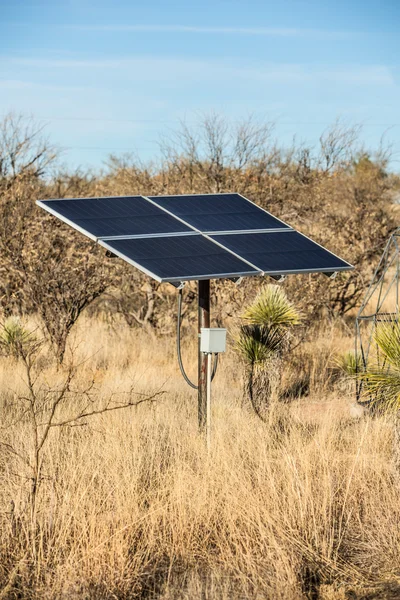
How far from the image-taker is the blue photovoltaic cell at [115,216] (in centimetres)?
691

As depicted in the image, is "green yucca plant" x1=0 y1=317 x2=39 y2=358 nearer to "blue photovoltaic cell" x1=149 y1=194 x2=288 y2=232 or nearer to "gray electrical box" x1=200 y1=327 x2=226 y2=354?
"blue photovoltaic cell" x1=149 y1=194 x2=288 y2=232

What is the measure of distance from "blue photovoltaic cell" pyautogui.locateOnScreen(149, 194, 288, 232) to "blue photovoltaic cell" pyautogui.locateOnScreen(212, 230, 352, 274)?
8.4 inches

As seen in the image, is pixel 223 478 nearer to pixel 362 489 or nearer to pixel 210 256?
pixel 362 489

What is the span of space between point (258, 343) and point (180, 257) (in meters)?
2.79

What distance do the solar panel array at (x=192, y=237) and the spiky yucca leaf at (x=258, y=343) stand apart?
1.49 meters

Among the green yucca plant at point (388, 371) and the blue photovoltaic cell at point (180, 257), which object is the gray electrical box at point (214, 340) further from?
the green yucca plant at point (388, 371)

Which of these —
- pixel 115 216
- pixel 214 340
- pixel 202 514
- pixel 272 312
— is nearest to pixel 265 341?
pixel 272 312

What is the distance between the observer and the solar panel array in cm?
649

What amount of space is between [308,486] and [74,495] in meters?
1.60

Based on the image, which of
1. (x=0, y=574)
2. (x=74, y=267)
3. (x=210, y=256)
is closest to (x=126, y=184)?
(x=74, y=267)

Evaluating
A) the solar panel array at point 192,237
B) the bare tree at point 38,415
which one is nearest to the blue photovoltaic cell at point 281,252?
the solar panel array at point 192,237

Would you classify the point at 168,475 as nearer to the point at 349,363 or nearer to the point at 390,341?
the point at 390,341

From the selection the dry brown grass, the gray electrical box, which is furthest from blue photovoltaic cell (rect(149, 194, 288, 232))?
the dry brown grass

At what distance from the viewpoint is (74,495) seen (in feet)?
18.2
